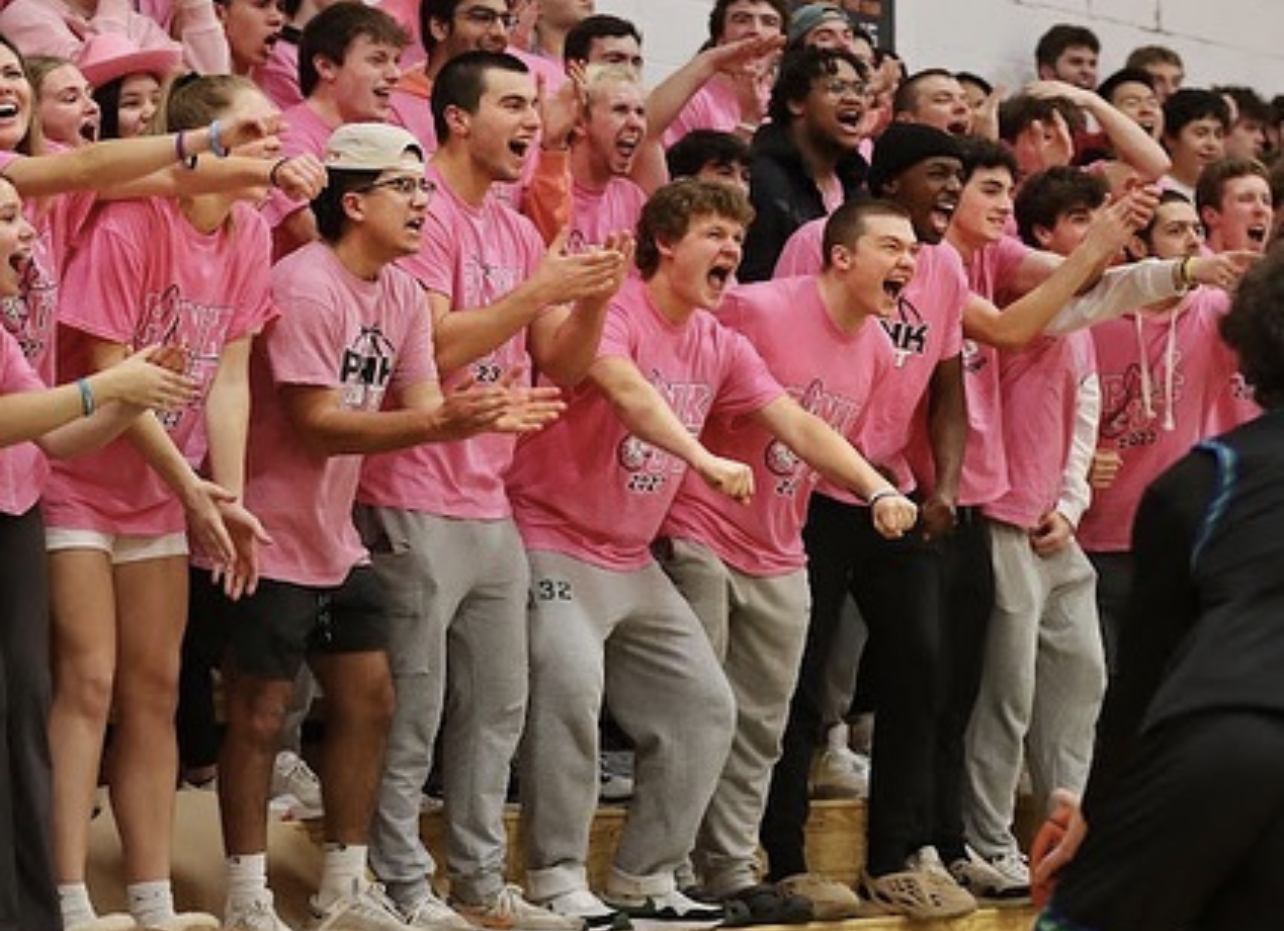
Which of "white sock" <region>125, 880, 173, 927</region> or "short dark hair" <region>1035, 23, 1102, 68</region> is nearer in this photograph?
"white sock" <region>125, 880, 173, 927</region>

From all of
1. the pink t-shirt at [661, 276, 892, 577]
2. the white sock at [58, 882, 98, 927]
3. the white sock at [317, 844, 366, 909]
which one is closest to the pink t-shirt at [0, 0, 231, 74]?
the pink t-shirt at [661, 276, 892, 577]

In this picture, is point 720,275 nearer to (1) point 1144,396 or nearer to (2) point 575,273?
(2) point 575,273

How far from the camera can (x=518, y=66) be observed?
644 centimetres

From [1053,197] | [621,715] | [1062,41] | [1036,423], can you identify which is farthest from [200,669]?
[1062,41]

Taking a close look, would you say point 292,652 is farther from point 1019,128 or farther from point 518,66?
point 1019,128

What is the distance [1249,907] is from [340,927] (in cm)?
238

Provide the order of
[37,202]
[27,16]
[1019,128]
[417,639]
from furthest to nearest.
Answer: [1019,128] → [27,16] → [417,639] → [37,202]

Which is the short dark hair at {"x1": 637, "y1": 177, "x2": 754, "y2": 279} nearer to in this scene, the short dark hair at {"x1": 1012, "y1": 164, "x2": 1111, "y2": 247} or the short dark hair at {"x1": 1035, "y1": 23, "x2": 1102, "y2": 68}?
the short dark hair at {"x1": 1012, "y1": 164, "x2": 1111, "y2": 247}

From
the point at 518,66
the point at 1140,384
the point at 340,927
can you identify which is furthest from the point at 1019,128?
the point at 340,927

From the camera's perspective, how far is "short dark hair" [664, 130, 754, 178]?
708 centimetres

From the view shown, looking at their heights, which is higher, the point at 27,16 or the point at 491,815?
the point at 27,16

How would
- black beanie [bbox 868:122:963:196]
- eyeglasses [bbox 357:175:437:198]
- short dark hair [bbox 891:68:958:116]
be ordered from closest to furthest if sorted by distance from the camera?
1. eyeglasses [bbox 357:175:437:198]
2. black beanie [bbox 868:122:963:196]
3. short dark hair [bbox 891:68:958:116]

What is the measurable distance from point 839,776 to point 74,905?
2.44 meters

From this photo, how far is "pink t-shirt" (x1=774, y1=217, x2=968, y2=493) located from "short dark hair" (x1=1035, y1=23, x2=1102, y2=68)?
331cm
